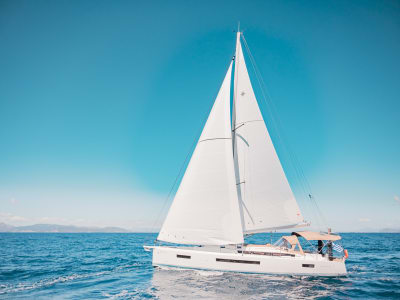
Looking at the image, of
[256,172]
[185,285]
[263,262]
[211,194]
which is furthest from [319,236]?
[185,285]

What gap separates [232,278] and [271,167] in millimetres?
7455

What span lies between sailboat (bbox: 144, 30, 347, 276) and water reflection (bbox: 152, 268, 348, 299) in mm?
507

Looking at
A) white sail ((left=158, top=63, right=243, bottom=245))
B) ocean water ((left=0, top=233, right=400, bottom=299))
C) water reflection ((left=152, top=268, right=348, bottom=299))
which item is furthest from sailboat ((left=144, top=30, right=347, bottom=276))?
ocean water ((left=0, top=233, right=400, bottom=299))

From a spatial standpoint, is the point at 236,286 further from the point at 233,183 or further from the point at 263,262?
the point at 233,183

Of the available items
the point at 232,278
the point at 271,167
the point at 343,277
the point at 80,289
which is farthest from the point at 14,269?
the point at 343,277

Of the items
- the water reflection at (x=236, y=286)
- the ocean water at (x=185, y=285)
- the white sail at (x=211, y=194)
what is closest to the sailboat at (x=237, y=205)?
the white sail at (x=211, y=194)

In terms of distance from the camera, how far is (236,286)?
13383 millimetres

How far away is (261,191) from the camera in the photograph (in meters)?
16.4

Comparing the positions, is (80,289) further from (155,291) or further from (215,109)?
(215,109)

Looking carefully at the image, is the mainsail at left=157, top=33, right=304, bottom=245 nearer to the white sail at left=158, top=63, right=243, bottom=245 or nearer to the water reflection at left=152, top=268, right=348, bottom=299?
the white sail at left=158, top=63, right=243, bottom=245

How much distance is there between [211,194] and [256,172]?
351cm

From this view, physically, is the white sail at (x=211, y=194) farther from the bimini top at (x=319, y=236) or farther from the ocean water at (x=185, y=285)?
the bimini top at (x=319, y=236)

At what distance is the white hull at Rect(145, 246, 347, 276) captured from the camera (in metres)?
14.8

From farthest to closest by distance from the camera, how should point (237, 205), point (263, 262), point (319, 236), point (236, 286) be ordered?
point (319, 236)
point (237, 205)
point (263, 262)
point (236, 286)
